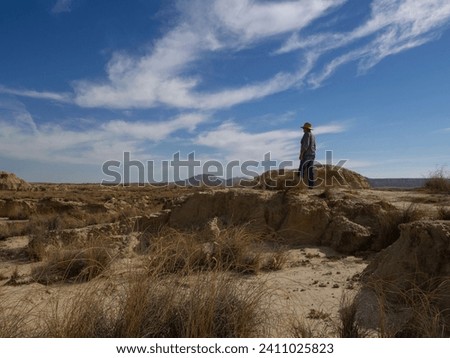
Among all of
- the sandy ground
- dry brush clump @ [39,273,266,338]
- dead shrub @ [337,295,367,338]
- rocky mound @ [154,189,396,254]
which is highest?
rocky mound @ [154,189,396,254]

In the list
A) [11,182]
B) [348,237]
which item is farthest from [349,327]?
[11,182]

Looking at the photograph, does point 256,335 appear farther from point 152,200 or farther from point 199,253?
point 152,200

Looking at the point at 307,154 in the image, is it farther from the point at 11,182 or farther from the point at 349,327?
the point at 11,182

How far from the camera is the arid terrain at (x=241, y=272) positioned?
123 inches

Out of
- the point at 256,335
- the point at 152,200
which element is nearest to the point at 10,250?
the point at 256,335

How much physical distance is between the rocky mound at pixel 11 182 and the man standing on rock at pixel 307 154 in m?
27.4

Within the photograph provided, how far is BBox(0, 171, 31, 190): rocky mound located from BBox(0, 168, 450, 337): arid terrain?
22.2 metres

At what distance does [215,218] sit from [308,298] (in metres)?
4.25

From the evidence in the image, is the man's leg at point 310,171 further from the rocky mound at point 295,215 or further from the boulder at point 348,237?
the boulder at point 348,237

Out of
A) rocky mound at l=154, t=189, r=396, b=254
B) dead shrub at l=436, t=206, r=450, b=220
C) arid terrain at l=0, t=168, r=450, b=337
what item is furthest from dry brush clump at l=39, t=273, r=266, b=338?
dead shrub at l=436, t=206, r=450, b=220

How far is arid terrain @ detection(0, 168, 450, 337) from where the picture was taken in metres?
3.11

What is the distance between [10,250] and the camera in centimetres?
887

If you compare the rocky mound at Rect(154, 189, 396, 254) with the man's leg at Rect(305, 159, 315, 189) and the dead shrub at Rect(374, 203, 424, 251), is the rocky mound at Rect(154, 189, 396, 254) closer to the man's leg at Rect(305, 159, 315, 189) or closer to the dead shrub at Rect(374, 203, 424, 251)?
the dead shrub at Rect(374, 203, 424, 251)

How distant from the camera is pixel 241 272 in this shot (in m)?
5.28
